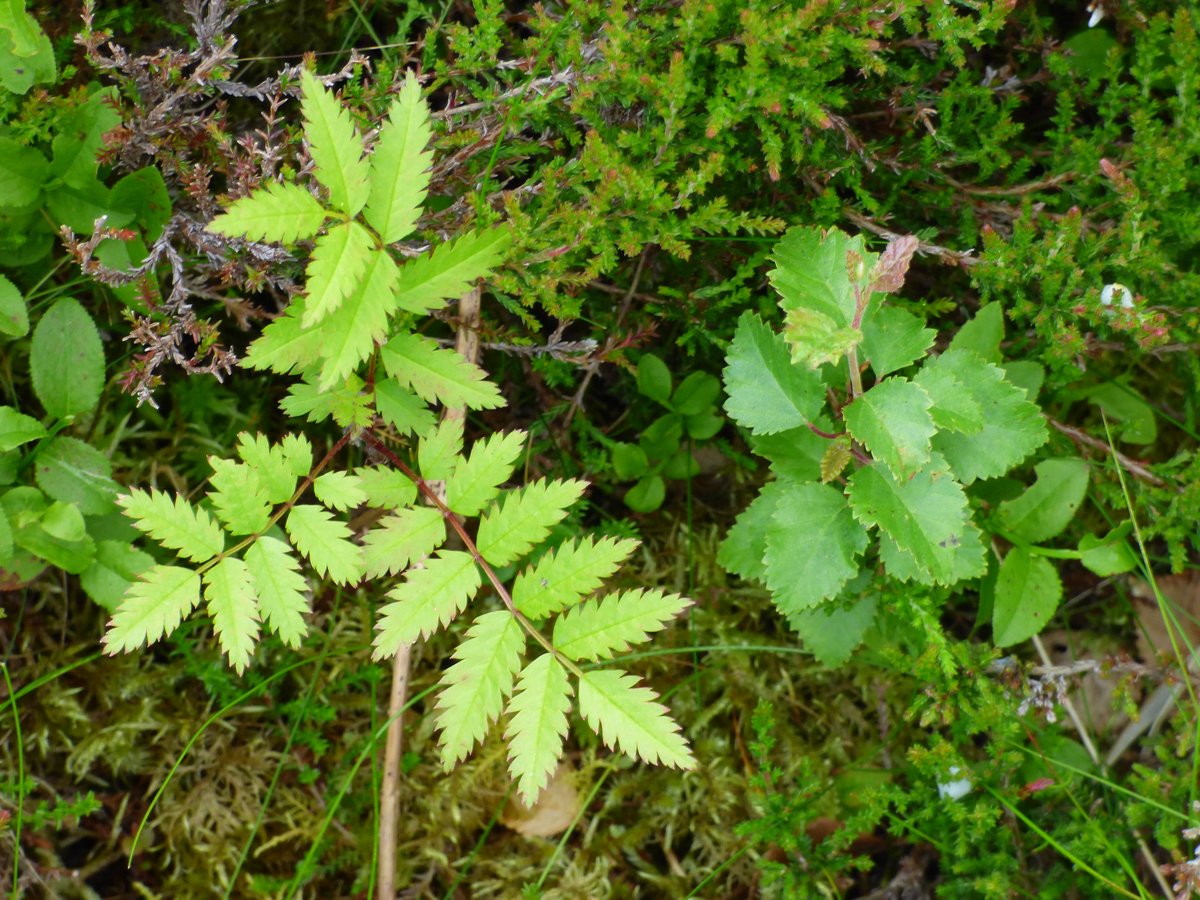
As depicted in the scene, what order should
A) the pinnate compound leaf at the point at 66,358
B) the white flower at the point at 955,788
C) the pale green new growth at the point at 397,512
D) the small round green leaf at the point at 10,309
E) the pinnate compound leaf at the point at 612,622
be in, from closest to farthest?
the pale green new growth at the point at 397,512 → the pinnate compound leaf at the point at 612,622 → the small round green leaf at the point at 10,309 → the pinnate compound leaf at the point at 66,358 → the white flower at the point at 955,788

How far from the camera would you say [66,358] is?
2.66 m

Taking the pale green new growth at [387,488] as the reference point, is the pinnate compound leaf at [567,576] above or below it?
below

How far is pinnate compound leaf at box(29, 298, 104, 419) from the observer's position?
2.65 metres

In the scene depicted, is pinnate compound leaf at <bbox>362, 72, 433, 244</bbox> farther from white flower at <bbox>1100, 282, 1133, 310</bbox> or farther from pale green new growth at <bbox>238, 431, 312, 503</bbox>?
white flower at <bbox>1100, 282, 1133, 310</bbox>

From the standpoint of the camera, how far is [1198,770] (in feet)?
9.66

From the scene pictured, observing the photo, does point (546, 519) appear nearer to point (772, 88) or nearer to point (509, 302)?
point (509, 302)

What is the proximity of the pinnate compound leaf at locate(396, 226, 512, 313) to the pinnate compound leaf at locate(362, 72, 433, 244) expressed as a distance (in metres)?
0.16

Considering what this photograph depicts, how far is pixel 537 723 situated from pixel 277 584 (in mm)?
659

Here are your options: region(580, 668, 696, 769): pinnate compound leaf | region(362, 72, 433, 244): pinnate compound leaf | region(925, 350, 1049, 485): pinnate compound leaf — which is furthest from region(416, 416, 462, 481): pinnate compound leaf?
region(925, 350, 1049, 485): pinnate compound leaf

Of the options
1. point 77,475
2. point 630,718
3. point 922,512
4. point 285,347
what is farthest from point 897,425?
point 77,475

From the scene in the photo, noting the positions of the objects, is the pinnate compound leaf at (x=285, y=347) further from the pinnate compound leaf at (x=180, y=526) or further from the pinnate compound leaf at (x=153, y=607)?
the pinnate compound leaf at (x=153, y=607)

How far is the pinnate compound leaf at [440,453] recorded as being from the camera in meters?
2.29

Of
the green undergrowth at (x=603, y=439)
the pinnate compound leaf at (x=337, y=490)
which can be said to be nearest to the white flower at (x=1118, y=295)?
the green undergrowth at (x=603, y=439)

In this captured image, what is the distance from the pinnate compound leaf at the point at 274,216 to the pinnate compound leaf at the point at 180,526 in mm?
653
